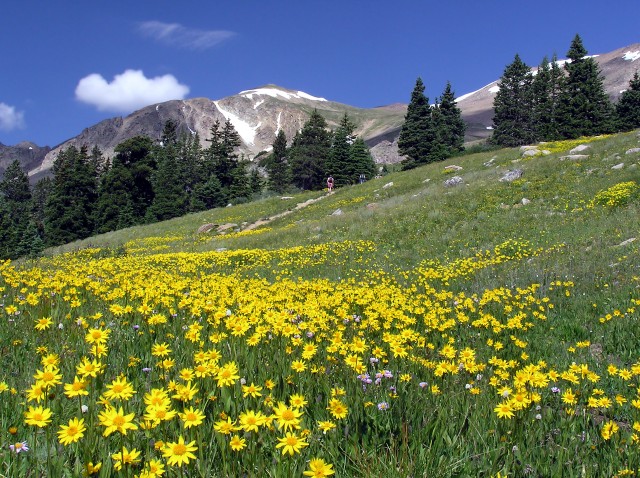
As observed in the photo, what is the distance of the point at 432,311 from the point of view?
613 centimetres

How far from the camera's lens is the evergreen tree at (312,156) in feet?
239

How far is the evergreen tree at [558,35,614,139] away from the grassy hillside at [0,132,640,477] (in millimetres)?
50784

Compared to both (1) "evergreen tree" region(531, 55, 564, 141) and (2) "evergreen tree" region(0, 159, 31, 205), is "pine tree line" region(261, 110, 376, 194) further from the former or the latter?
(2) "evergreen tree" region(0, 159, 31, 205)

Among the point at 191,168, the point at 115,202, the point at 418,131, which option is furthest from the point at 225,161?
the point at 418,131

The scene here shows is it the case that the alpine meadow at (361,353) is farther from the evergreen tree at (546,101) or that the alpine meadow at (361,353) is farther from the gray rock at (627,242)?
the evergreen tree at (546,101)

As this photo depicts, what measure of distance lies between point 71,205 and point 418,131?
51.8 m

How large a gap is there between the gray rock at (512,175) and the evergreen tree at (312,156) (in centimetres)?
5003

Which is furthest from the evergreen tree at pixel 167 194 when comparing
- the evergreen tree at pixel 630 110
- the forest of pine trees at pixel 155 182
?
the evergreen tree at pixel 630 110

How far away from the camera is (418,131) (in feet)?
190

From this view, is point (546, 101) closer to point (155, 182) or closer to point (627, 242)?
point (627, 242)

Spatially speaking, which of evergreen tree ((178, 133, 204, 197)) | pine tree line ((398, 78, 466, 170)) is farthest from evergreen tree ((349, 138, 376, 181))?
evergreen tree ((178, 133, 204, 197))

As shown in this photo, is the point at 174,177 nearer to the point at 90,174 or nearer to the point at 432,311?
the point at 90,174

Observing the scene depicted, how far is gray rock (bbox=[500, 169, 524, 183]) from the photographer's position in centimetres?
2270

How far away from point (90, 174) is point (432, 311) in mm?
73478
